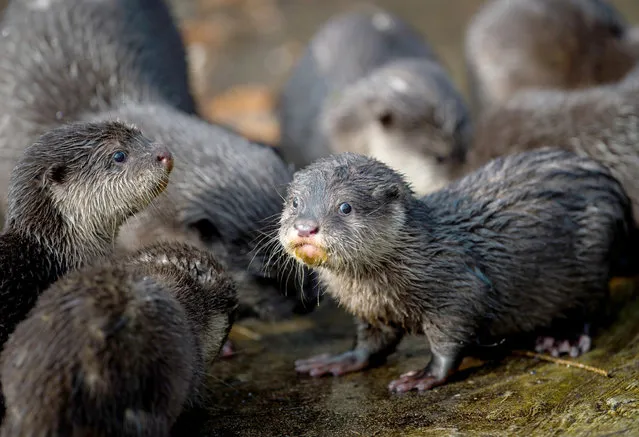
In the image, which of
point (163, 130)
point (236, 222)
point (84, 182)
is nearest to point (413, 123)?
point (163, 130)

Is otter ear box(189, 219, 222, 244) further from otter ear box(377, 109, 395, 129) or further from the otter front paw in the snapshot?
otter ear box(377, 109, 395, 129)

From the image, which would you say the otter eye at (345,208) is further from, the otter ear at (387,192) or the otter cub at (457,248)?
the otter ear at (387,192)

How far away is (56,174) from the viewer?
11.9ft

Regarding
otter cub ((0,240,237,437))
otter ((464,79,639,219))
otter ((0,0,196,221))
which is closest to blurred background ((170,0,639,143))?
otter ((0,0,196,221))

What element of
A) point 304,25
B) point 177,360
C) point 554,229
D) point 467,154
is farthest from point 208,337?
point 304,25

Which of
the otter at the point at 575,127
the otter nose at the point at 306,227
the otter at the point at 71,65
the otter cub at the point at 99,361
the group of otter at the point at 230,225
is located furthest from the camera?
the otter at the point at 71,65

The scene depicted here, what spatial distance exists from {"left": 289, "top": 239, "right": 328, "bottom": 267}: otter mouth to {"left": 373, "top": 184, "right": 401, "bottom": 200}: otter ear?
352mm

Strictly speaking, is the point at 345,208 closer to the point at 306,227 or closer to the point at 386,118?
the point at 306,227

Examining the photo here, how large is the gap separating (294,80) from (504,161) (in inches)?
138

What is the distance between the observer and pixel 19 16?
18.3 ft

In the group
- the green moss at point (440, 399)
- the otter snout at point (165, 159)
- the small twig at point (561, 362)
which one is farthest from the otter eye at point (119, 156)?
the small twig at point (561, 362)

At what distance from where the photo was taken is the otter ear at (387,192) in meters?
3.72

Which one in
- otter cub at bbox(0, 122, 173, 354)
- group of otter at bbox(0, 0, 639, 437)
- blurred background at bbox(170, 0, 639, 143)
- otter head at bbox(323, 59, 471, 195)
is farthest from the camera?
blurred background at bbox(170, 0, 639, 143)

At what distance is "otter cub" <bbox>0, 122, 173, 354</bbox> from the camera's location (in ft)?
11.8
